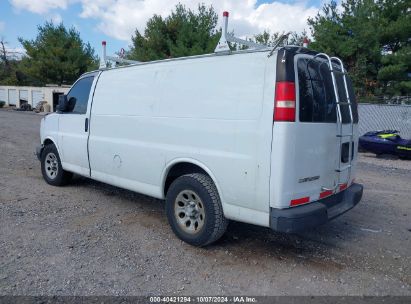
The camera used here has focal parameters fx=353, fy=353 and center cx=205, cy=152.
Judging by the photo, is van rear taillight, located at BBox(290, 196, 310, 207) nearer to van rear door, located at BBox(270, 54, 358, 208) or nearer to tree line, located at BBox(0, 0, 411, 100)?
van rear door, located at BBox(270, 54, 358, 208)

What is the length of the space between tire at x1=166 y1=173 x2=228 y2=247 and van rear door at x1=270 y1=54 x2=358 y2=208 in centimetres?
74

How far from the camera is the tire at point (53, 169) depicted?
21.1 feet

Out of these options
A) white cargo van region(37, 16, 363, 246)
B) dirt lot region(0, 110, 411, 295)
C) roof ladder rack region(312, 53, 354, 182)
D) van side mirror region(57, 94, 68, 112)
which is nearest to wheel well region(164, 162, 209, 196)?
white cargo van region(37, 16, 363, 246)

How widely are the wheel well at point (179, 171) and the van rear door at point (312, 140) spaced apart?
1.09 meters

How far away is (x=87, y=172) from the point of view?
5695 millimetres

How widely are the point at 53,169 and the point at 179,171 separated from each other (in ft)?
11.0

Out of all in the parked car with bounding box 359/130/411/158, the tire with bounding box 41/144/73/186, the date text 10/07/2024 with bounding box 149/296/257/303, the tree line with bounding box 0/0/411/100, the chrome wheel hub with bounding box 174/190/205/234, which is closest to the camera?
the date text 10/07/2024 with bounding box 149/296/257/303

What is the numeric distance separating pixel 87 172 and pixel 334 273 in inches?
155

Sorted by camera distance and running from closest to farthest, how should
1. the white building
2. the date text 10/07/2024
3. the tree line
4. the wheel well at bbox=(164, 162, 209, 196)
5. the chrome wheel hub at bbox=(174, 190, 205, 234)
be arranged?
the date text 10/07/2024 → the chrome wheel hub at bbox=(174, 190, 205, 234) → the wheel well at bbox=(164, 162, 209, 196) → the tree line → the white building

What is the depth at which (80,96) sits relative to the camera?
5910 mm

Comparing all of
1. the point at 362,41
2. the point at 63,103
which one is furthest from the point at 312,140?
the point at 362,41

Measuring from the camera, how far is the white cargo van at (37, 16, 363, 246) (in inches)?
134

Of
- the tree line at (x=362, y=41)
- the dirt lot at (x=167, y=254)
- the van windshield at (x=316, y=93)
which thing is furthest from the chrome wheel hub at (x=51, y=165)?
the tree line at (x=362, y=41)

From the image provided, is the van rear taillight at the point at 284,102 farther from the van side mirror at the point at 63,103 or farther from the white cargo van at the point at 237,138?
the van side mirror at the point at 63,103
